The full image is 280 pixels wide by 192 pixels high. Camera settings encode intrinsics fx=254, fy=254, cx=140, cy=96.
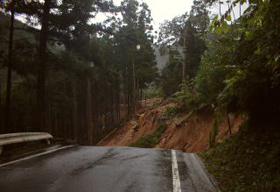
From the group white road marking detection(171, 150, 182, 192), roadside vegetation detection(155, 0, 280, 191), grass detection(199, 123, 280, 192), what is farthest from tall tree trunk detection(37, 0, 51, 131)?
grass detection(199, 123, 280, 192)

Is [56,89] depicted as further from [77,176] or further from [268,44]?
[268,44]

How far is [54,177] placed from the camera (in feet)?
17.4

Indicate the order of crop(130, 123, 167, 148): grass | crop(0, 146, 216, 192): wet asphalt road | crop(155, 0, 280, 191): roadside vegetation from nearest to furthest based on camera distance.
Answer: crop(155, 0, 280, 191): roadside vegetation, crop(0, 146, 216, 192): wet asphalt road, crop(130, 123, 167, 148): grass

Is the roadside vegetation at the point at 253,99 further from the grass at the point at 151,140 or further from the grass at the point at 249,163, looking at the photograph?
the grass at the point at 151,140

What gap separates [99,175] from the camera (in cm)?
551

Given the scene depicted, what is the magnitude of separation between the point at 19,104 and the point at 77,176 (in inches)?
882

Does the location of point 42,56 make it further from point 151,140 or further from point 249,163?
point 249,163

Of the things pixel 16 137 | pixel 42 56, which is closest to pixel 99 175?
pixel 16 137

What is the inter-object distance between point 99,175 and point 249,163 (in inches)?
143

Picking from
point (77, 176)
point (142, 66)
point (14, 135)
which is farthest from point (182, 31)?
point (77, 176)

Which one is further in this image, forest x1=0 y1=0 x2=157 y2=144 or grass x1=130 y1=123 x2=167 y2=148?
grass x1=130 y1=123 x2=167 y2=148

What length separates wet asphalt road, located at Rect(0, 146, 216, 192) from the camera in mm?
4684

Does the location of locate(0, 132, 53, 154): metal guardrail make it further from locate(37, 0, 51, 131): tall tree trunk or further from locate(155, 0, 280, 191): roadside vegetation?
locate(155, 0, 280, 191): roadside vegetation

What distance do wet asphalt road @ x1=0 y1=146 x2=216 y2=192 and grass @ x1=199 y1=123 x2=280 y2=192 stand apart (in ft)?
1.82
